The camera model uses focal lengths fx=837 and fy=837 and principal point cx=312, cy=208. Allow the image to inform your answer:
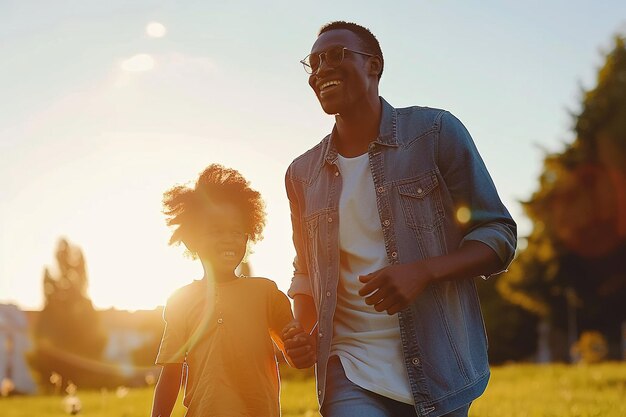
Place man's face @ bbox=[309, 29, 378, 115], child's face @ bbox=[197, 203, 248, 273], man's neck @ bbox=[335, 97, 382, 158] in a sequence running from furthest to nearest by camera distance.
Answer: child's face @ bbox=[197, 203, 248, 273]
man's neck @ bbox=[335, 97, 382, 158]
man's face @ bbox=[309, 29, 378, 115]

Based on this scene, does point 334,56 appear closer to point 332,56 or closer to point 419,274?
point 332,56

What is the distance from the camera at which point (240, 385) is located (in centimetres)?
413

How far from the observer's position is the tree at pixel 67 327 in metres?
41.2

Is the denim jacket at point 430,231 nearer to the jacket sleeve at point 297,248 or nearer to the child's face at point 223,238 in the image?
the jacket sleeve at point 297,248

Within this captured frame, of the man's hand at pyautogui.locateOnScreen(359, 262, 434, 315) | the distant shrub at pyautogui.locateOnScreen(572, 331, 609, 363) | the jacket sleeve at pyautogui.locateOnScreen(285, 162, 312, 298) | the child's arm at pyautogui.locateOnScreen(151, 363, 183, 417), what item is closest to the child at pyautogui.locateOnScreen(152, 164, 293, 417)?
the child's arm at pyautogui.locateOnScreen(151, 363, 183, 417)

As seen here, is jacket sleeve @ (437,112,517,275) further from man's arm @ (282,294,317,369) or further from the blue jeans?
man's arm @ (282,294,317,369)

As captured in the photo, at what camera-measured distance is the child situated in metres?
4.13

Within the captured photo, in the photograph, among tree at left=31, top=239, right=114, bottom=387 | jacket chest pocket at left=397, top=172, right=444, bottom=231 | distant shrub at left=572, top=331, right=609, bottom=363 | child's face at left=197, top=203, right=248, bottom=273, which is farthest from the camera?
tree at left=31, top=239, right=114, bottom=387

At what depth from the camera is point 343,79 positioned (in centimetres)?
409

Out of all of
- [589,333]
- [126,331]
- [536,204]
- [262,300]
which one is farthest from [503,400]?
[126,331]

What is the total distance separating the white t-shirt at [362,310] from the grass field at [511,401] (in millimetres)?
5360

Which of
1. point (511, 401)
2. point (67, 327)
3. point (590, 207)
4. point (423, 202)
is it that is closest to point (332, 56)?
point (423, 202)

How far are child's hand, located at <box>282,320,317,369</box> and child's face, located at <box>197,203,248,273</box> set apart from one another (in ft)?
1.96

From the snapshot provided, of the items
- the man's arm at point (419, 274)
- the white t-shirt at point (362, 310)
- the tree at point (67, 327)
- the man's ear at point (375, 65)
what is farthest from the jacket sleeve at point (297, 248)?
the tree at point (67, 327)
